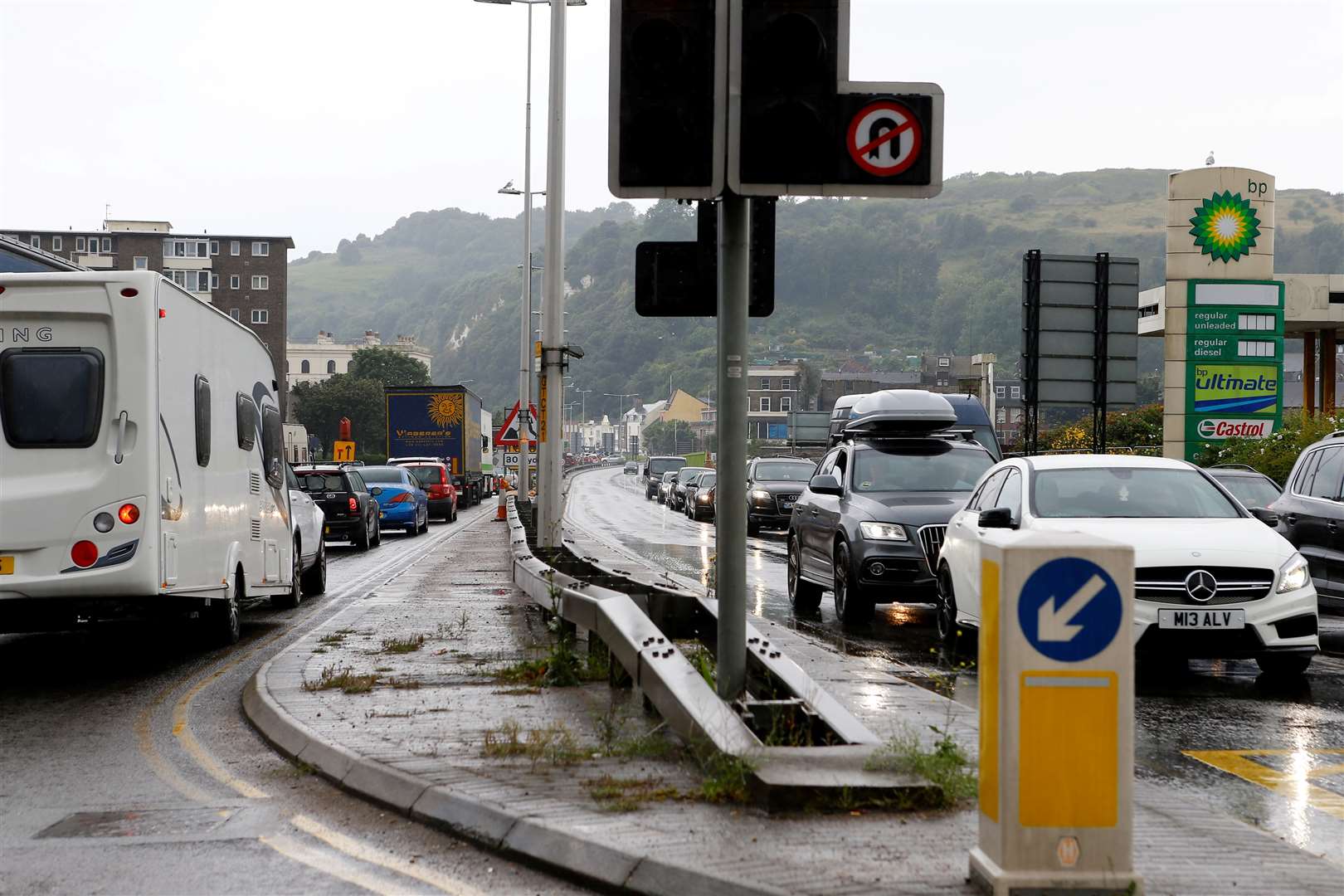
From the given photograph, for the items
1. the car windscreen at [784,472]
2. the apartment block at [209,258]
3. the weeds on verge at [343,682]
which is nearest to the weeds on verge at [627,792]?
the weeds on verge at [343,682]

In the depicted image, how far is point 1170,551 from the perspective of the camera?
951cm

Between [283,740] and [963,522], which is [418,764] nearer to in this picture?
[283,740]

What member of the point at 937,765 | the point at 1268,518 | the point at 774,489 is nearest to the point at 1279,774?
the point at 937,765

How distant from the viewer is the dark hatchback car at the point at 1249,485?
18.1m

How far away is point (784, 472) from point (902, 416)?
17.2m

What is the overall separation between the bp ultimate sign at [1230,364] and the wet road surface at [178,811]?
77.3 feet

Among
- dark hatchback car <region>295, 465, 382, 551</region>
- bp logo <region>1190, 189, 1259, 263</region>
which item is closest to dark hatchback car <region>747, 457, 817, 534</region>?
dark hatchback car <region>295, 465, 382, 551</region>

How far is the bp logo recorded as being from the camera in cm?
3017

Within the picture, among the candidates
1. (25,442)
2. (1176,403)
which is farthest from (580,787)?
(1176,403)

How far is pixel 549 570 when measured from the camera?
11.2m

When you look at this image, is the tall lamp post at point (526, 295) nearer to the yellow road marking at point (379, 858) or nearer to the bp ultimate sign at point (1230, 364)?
the bp ultimate sign at point (1230, 364)

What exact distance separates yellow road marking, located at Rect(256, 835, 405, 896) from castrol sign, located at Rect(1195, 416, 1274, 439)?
27.0m

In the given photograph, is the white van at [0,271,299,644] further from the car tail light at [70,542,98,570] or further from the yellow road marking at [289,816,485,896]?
the yellow road marking at [289,816,485,896]

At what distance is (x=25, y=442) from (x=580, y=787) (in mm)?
5447
